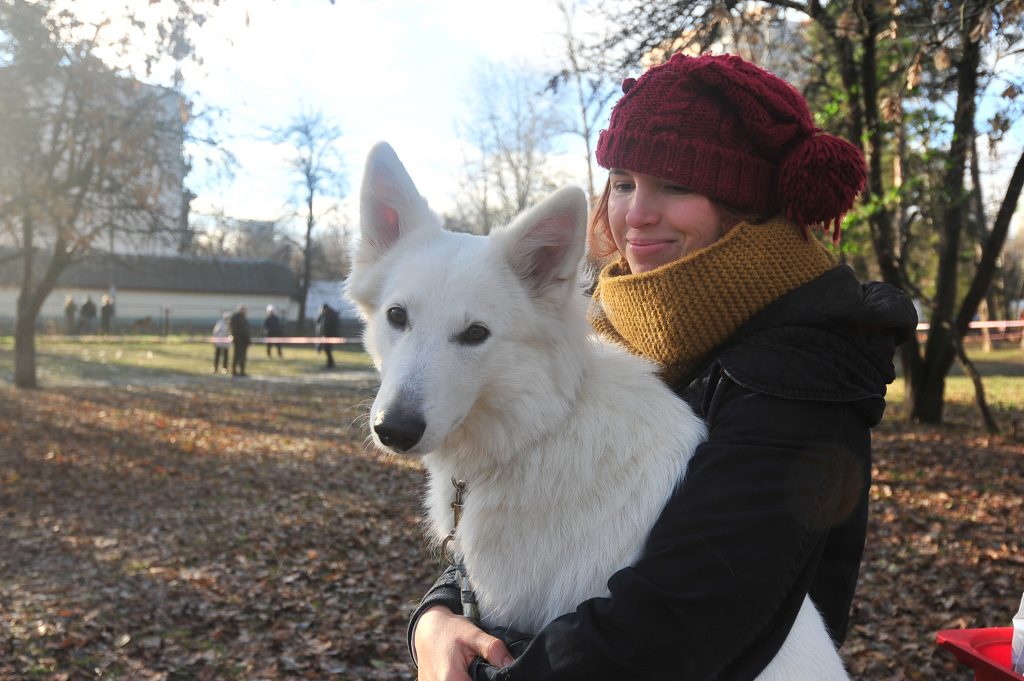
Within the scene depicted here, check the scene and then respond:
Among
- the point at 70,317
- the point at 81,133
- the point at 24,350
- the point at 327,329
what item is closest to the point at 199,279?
the point at 70,317

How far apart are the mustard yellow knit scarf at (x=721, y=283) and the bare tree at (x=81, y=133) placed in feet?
28.3

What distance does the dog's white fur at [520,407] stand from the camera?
205cm

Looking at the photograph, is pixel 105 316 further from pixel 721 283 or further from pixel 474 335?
pixel 721 283

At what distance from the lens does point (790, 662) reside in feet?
6.52

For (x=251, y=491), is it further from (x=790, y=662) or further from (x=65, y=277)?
(x=65, y=277)

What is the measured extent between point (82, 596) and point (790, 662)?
289 inches

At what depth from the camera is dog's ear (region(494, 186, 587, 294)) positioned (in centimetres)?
235

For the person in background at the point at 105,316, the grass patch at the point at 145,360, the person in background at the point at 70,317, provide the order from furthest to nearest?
the person in background at the point at 105,316
the person in background at the point at 70,317
the grass patch at the point at 145,360

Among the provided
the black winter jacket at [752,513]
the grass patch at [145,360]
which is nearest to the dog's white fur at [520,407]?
the black winter jacket at [752,513]

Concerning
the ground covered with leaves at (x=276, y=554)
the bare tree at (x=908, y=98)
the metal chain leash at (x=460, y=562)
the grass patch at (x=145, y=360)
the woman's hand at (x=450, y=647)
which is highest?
the bare tree at (x=908, y=98)

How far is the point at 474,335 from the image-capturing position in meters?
2.38

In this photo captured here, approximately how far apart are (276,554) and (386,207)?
7024 millimetres

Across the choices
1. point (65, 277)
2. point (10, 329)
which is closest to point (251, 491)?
point (10, 329)

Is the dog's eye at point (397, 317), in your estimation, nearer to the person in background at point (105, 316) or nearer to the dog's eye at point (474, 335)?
the dog's eye at point (474, 335)
